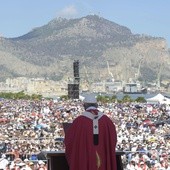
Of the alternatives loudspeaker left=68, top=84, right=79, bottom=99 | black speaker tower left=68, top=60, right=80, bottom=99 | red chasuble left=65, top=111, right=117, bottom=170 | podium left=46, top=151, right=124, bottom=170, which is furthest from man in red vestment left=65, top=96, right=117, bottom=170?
loudspeaker left=68, top=84, right=79, bottom=99

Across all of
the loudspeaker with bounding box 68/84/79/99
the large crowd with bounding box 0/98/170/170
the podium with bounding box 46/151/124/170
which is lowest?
the large crowd with bounding box 0/98/170/170

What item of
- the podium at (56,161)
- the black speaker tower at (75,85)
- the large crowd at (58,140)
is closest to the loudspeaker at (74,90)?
the black speaker tower at (75,85)

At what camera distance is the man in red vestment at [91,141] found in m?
6.12

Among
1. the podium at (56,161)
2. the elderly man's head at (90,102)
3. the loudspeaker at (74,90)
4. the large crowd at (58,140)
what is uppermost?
the elderly man's head at (90,102)

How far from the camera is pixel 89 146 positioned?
6.19 metres

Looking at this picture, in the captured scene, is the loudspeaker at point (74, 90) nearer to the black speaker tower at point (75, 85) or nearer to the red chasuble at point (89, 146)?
the black speaker tower at point (75, 85)

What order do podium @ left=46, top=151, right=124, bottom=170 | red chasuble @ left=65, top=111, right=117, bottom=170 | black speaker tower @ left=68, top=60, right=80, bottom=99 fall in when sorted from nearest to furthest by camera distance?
red chasuble @ left=65, top=111, right=117, bottom=170, podium @ left=46, top=151, right=124, bottom=170, black speaker tower @ left=68, top=60, right=80, bottom=99

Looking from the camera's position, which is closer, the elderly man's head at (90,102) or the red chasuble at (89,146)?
the red chasuble at (89,146)

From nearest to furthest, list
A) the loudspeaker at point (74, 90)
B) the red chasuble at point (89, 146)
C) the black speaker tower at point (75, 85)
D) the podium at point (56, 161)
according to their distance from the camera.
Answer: the red chasuble at point (89, 146)
the podium at point (56, 161)
the black speaker tower at point (75, 85)
the loudspeaker at point (74, 90)

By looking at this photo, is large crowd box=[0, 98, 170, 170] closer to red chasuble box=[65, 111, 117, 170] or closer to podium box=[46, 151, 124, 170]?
podium box=[46, 151, 124, 170]

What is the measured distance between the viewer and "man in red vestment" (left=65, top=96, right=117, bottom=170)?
20.1ft

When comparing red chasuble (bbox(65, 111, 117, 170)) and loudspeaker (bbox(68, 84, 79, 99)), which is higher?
red chasuble (bbox(65, 111, 117, 170))

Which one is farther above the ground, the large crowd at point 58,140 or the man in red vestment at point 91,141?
the man in red vestment at point 91,141

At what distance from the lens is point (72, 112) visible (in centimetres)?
3456
